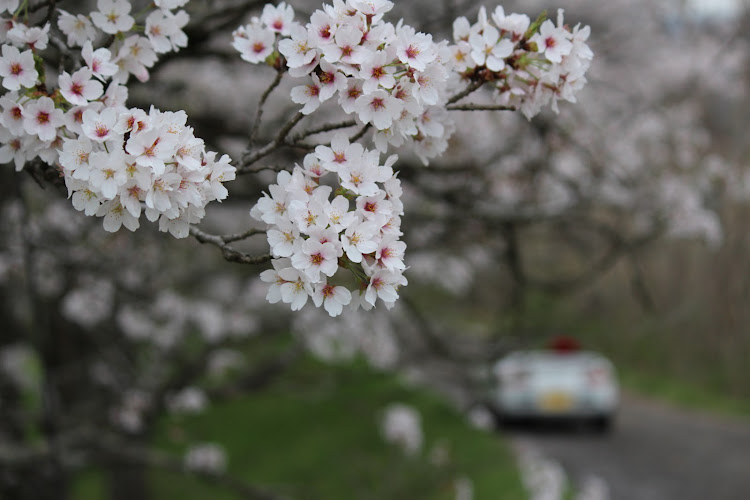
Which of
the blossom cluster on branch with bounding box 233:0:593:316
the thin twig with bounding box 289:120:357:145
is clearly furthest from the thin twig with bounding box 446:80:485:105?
the thin twig with bounding box 289:120:357:145

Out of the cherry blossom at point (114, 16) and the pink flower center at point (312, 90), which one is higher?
the cherry blossom at point (114, 16)

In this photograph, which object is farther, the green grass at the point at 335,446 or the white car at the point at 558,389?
the white car at the point at 558,389

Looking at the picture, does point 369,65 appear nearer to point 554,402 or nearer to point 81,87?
point 81,87

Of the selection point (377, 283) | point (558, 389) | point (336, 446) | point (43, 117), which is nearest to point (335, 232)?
point (377, 283)

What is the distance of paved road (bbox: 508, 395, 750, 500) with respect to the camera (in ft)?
27.2

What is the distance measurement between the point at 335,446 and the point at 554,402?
3.32 m

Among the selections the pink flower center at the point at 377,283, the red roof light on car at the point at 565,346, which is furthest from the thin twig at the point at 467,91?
the red roof light on car at the point at 565,346

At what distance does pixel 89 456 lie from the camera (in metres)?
4.10

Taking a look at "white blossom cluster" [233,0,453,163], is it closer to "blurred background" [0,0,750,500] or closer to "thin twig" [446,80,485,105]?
"thin twig" [446,80,485,105]

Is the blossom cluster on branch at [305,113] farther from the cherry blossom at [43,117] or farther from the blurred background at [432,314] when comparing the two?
the blurred background at [432,314]

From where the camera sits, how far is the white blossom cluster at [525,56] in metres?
1.57

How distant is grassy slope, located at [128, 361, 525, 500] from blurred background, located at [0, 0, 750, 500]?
0.05 m

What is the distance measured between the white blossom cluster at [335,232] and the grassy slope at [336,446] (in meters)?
4.18

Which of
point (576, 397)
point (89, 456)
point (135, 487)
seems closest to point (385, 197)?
point (89, 456)
